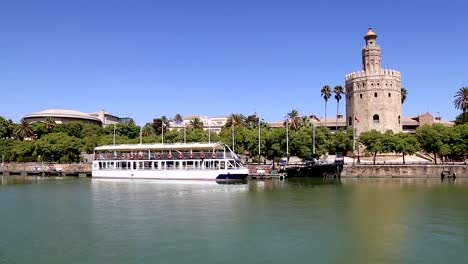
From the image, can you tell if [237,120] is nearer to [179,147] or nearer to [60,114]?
[179,147]

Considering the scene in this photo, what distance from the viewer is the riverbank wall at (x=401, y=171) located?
7425 cm

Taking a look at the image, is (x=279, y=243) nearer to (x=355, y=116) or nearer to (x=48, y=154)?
(x=355, y=116)

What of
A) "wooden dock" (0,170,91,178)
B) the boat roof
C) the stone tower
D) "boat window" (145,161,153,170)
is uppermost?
the stone tower

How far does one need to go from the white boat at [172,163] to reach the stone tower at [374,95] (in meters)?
36.5

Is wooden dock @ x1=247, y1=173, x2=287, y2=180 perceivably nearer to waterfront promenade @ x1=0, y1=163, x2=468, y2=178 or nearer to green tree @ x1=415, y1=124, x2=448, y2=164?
waterfront promenade @ x1=0, y1=163, x2=468, y2=178

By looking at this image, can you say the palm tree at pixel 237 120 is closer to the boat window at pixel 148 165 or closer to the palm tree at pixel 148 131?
the palm tree at pixel 148 131

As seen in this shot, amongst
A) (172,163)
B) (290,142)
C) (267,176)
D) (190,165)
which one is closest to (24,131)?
(172,163)

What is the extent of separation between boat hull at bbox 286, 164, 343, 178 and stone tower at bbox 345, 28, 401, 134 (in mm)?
19174

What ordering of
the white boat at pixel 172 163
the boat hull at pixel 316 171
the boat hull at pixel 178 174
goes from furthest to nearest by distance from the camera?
the boat hull at pixel 316 171 → the white boat at pixel 172 163 → the boat hull at pixel 178 174

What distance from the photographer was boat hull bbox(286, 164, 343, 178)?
255ft

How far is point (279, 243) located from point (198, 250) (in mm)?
4644

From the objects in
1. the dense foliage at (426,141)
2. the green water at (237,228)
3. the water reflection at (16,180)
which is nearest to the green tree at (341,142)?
the dense foliage at (426,141)

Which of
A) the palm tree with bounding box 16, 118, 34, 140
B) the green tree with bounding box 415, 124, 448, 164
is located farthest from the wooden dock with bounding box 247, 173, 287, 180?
the palm tree with bounding box 16, 118, 34, 140

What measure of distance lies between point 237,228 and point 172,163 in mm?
41903
